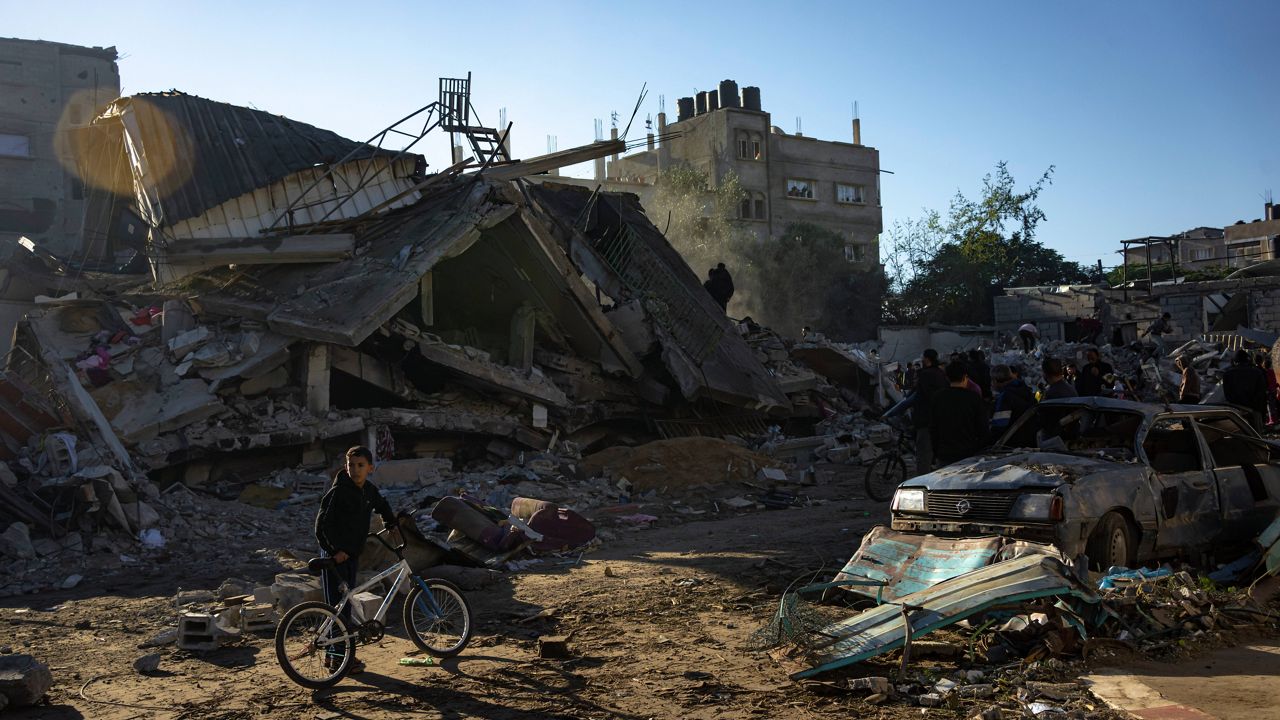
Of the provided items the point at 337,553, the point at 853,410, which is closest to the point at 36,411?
the point at 337,553

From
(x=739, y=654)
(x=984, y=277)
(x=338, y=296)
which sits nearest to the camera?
(x=739, y=654)

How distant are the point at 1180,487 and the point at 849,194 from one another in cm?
5314

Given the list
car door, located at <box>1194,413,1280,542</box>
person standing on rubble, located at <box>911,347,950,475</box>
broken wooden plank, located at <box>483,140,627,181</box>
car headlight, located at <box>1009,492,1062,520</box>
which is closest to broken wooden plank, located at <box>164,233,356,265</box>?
broken wooden plank, located at <box>483,140,627,181</box>

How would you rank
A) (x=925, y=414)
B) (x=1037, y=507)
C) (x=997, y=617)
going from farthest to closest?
(x=925, y=414) → (x=1037, y=507) → (x=997, y=617)

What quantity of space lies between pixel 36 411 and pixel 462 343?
21.8ft

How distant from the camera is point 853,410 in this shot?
22.4m

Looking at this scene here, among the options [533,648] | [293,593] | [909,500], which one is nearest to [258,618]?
[293,593]

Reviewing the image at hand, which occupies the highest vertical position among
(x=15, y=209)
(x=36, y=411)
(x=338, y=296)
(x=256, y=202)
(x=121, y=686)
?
(x=15, y=209)

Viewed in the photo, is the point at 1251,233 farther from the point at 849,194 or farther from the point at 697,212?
the point at 697,212

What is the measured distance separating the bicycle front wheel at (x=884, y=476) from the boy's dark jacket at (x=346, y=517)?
758 centimetres

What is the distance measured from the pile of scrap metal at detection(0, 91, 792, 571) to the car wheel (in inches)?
378

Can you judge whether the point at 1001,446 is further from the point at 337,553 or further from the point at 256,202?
the point at 256,202

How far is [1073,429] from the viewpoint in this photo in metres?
8.56

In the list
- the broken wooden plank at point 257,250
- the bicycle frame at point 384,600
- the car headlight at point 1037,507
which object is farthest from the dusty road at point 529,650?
the broken wooden plank at point 257,250
